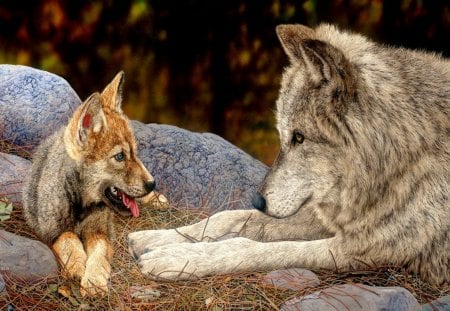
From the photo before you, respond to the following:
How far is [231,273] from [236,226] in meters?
0.69

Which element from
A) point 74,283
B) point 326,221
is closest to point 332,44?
point 326,221

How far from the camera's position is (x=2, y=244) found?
4996 mm

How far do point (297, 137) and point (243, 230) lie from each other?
103cm

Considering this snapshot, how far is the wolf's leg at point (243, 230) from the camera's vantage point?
577 centimetres

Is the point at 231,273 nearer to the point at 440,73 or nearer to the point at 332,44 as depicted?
the point at 332,44

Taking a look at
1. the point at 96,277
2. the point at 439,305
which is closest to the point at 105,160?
the point at 96,277

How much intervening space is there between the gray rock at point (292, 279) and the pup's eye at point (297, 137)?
0.86m

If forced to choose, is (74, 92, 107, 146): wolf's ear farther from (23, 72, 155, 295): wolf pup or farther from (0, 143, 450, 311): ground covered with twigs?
(0, 143, 450, 311): ground covered with twigs

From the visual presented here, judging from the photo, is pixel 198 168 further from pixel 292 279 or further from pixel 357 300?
pixel 357 300

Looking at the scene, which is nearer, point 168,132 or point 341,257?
point 341,257

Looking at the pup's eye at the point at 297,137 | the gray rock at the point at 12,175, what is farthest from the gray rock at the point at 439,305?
the gray rock at the point at 12,175

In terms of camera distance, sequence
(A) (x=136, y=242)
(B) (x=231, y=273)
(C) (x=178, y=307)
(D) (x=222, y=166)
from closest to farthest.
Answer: (C) (x=178, y=307), (B) (x=231, y=273), (A) (x=136, y=242), (D) (x=222, y=166)

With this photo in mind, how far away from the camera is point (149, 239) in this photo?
5.72m

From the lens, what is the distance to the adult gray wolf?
5.00 meters
